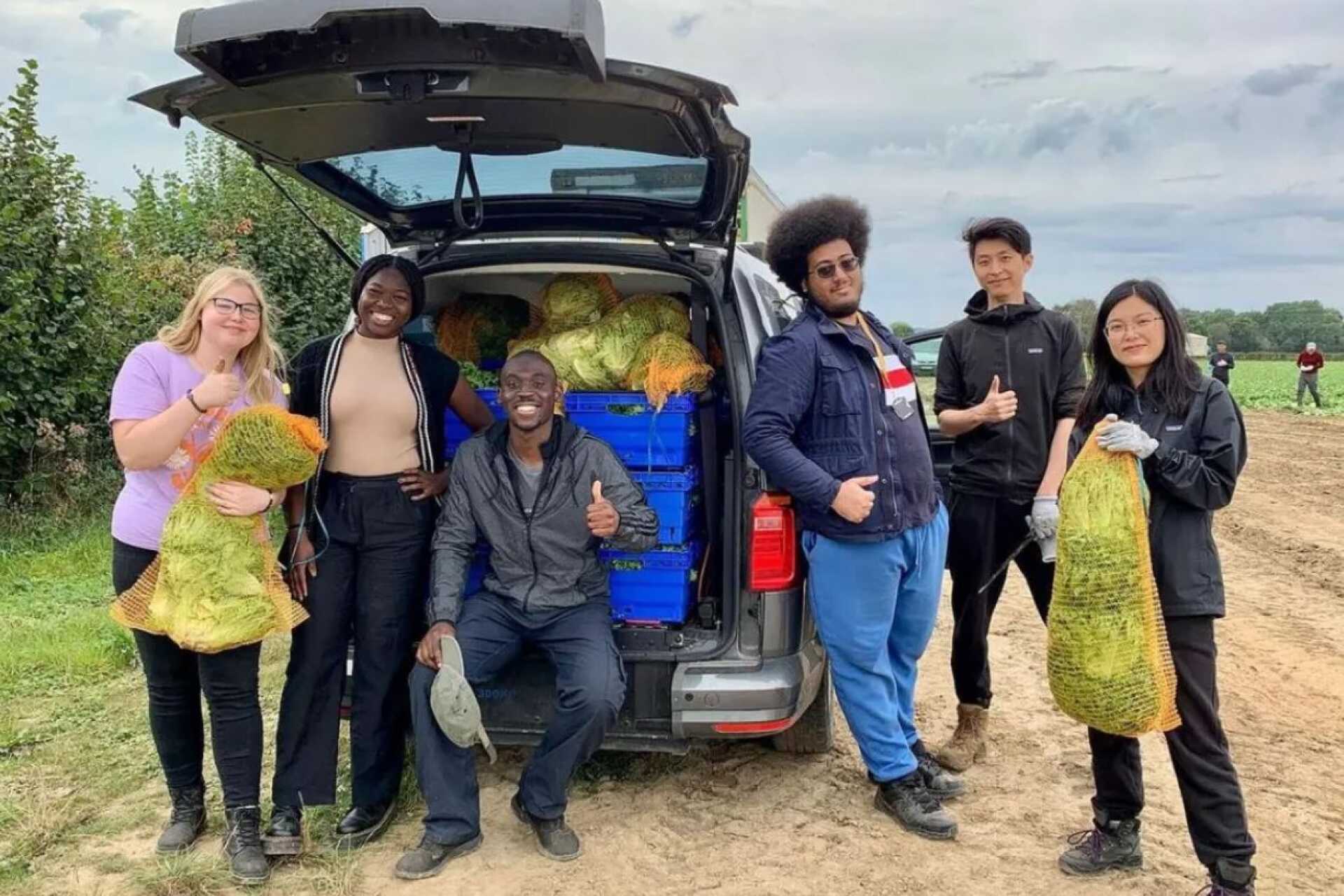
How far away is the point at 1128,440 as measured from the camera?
2.80m

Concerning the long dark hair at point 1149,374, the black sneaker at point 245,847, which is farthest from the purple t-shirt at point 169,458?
the long dark hair at point 1149,374

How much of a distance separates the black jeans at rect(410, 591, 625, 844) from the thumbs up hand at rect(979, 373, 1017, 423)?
1494 millimetres

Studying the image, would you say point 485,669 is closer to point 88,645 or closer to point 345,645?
point 345,645

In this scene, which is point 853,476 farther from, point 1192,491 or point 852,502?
point 1192,491

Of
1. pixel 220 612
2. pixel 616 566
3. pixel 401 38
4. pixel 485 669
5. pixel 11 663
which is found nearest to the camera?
pixel 401 38

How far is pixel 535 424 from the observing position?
3.31 meters

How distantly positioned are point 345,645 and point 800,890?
1.61m

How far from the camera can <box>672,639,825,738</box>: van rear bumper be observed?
10.6 ft

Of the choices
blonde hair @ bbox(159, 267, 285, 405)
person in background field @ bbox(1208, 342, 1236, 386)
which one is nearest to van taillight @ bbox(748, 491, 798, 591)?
blonde hair @ bbox(159, 267, 285, 405)

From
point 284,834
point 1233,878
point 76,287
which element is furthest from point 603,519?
point 76,287

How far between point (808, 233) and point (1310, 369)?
26934 mm

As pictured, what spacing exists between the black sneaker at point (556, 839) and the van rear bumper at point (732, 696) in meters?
0.46

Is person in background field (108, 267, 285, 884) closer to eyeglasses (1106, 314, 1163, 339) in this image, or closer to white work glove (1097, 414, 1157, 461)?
white work glove (1097, 414, 1157, 461)

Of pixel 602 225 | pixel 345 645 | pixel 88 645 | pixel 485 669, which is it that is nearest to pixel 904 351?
pixel 602 225
